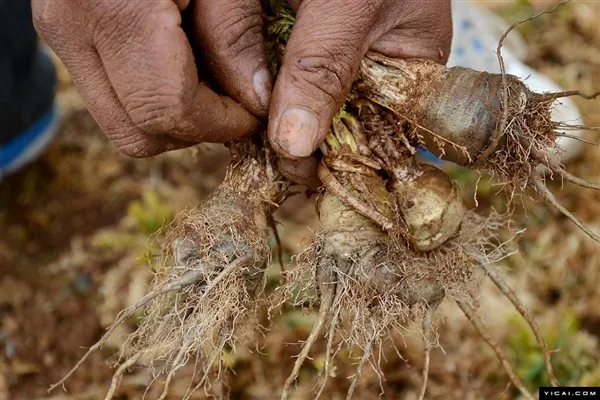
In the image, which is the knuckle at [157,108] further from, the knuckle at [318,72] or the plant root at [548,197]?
the plant root at [548,197]

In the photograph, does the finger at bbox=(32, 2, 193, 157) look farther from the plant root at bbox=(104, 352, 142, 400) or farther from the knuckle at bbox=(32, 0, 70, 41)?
the plant root at bbox=(104, 352, 142, 400)

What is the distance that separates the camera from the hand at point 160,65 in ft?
4.31

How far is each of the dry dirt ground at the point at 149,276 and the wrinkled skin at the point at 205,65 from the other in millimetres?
450

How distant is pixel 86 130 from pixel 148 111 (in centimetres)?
223

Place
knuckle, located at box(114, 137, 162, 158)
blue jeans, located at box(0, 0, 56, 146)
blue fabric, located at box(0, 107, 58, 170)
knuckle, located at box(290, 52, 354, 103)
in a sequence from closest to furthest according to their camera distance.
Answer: knuckle, located at box(290, 52, 354, 103), knuckle, located at box(114, 137, 162, 158), blue jeans, located at box(0, 0, 56, 146), blue fabric, located at box(0, 107, 58, 170)

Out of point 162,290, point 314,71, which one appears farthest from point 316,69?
point 162,290

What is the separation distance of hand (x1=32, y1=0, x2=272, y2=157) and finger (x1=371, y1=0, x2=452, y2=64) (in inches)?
14.6

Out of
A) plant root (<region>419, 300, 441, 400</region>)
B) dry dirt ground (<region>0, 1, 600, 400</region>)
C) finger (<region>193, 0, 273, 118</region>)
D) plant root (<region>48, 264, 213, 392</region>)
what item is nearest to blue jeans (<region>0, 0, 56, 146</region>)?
dry dirt ground (<region>0, 1, 600, 400</region>)

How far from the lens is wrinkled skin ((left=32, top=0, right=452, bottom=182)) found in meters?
1.32

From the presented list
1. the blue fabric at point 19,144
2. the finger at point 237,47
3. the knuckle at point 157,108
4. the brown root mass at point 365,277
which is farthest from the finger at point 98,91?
the blue fabric at point 19,144

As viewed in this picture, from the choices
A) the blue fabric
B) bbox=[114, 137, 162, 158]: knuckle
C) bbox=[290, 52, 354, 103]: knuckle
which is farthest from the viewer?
the blue fabric

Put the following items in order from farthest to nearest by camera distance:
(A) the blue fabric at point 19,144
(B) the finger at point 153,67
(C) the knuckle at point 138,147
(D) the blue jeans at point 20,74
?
(A) the blue fabric at point 19,144
(D) the blue jeans at point 20,74
(C) the knuckle at point 138,147
(B) the finger at point 153,67

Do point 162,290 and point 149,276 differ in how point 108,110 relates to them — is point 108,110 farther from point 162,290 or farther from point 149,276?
point 149,276

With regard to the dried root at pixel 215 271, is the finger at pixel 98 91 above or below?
above
